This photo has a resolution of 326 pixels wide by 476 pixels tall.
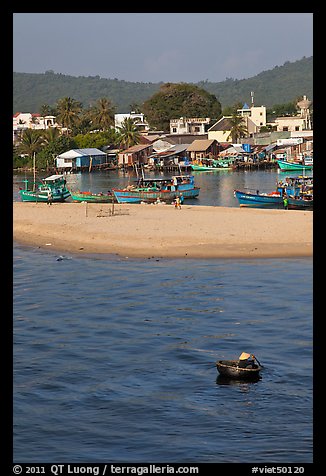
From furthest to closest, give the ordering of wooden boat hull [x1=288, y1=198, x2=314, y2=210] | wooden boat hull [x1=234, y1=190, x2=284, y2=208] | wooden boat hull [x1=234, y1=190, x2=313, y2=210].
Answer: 1. wooden boat hull [x1=234, y1=190, x2=284, y2=208]
2. wooden boat hull [x1=234, y1=190, x2=313, y2=210]
3. wooden boat hull [x1=288, y1=198, x2=314, y2=210]

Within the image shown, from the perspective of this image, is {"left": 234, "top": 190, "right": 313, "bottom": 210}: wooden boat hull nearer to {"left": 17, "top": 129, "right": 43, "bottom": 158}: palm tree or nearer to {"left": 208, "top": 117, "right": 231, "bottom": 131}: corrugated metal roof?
{"left": 17, "top": 129, "right": 43, "bottom": 158}: palm tree

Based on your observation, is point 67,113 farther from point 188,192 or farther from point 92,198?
point 188,192

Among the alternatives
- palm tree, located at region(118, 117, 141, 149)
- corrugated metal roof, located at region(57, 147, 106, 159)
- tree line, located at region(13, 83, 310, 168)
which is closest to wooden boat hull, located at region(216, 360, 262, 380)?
corrugated metal roof, located at region(57, 147, 106, 159)

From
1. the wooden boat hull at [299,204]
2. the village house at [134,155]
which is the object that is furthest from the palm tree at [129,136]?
the wooden boat hull at [299,204]

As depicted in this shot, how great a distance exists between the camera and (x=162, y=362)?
58.8 feet

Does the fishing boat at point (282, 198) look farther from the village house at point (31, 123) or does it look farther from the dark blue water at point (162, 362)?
the village house at point (31, 123)

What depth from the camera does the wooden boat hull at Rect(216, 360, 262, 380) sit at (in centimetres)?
1628

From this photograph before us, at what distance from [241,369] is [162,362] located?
232 cm

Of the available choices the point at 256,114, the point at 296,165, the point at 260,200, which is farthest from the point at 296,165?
the point at 256,114

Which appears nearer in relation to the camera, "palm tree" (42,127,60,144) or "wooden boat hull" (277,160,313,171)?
"wooden boat hull" (277,160,313,171)

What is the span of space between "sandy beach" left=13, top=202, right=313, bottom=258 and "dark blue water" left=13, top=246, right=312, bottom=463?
222 cm

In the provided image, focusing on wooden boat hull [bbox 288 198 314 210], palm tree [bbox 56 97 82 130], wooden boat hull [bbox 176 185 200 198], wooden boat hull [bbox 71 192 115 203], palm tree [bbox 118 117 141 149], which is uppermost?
palm tree [bbox 56 97 82 130]
